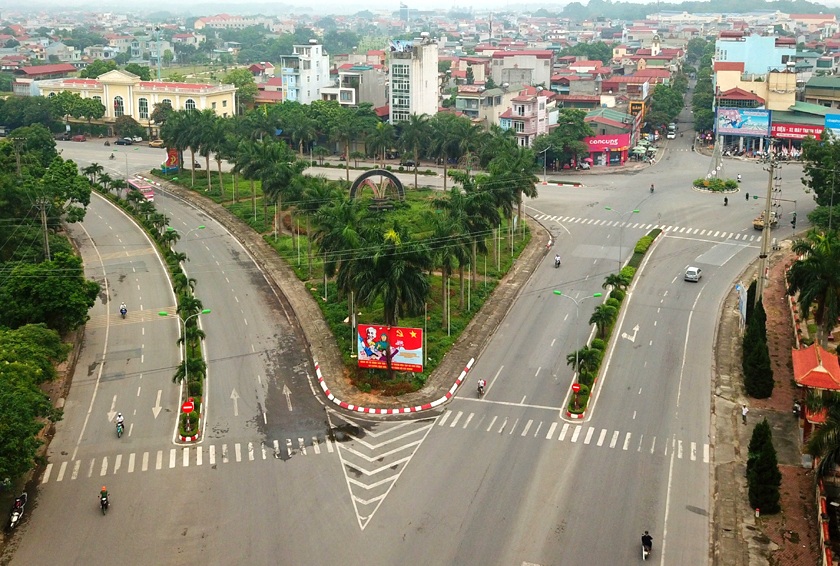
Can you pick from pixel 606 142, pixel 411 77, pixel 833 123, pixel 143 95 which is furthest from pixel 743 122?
pixel 143 95

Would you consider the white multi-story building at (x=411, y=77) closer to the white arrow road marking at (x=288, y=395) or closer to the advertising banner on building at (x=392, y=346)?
the advertising banner on building at (x=392, y=346)

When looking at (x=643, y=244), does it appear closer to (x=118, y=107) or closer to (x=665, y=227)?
(x=665, y=227)

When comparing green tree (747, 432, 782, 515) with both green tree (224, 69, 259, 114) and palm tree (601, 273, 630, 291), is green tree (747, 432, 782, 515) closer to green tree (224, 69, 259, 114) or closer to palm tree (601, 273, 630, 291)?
palm tree (601, 273, 630, 291)

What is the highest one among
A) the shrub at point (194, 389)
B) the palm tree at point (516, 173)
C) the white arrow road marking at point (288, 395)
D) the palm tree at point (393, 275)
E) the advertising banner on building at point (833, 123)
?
the advertising banner on building at point (833, 123)

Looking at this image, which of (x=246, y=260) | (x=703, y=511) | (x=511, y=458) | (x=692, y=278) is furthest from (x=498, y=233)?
(x=703, y=511)

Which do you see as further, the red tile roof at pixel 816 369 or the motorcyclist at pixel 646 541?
the red tile roof at pixel 816 369

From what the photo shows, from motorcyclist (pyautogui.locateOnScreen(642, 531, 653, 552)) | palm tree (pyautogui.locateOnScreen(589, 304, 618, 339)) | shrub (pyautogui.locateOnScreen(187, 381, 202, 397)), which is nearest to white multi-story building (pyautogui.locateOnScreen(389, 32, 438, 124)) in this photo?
palm tree (pyautogui.locateOnScreen(589, 304, 618, 339))

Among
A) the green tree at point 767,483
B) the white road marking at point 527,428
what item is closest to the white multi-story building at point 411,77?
the white road marking at point 527,428
